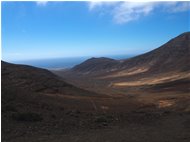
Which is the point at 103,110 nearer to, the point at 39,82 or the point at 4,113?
the point at 4,113

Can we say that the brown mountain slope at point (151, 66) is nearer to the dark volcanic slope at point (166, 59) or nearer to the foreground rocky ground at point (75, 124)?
the dark volcanic slope at point (166, 59)

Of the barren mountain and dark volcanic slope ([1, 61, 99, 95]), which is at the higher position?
dark volcanic slope ([1, 61, 99, 95])


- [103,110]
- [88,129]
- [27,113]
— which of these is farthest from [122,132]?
[103,110]

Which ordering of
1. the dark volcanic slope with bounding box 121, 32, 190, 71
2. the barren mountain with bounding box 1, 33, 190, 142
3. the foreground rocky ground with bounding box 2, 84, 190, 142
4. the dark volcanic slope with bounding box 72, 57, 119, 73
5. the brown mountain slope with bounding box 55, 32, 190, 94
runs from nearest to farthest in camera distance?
the foreground rocky ground with bounding box 2, 84, 190, 142
the barren mountain with bounding box 1, 33, 190, 142
the brown mountain slope with bounding box 55, 32, 190, 94
the dark volcanic slope with bounding box 121, 32, 190, 71
the dark volcanic slope with bounding box 72, 57, 119, 73

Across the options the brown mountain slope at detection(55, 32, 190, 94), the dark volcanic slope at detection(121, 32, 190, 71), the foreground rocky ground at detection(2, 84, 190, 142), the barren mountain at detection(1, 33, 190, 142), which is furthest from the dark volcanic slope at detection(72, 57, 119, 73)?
the foreground rocky ground at detection(2, 84, 190, 142)

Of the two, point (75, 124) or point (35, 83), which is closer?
point (75, 124)

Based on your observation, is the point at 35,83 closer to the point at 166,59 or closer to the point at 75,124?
the point at 75,124

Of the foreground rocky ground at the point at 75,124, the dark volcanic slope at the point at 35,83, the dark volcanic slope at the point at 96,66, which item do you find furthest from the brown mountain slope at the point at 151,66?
the foreground rocky ground at the point at 75,124

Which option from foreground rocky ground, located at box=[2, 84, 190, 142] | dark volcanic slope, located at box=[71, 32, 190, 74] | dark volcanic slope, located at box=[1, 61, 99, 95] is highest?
dark volcanic slope, located at box=[71, 32, 190, 74]

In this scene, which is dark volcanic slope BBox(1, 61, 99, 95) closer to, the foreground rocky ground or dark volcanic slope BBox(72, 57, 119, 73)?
the foreground rocky ground

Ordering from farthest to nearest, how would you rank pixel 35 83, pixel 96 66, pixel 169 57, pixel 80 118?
pixel 96 66
pixel 169 57
pixel 35 83
pixel 80 118

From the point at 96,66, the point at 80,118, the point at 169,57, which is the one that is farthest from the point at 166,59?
the point at 80,118
